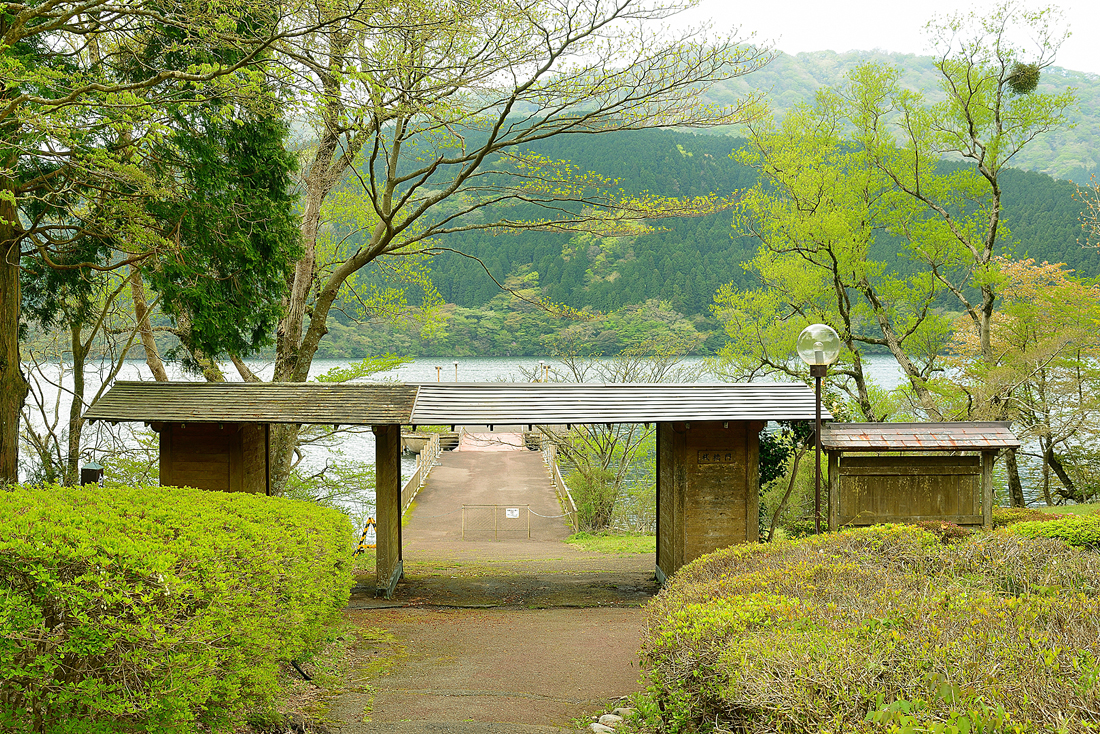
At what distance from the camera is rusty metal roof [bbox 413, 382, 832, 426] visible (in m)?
10.1

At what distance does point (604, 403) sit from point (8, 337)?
8350 mm

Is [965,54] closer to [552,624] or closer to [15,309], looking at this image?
[552,624]

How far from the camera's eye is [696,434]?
10.6 m

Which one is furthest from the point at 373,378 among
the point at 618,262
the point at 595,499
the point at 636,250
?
the point at 636,250

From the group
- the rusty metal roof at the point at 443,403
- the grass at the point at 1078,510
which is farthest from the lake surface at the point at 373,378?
the grass at the point at 1078,510

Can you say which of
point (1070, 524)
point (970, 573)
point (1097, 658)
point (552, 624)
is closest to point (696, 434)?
point (552, 624)

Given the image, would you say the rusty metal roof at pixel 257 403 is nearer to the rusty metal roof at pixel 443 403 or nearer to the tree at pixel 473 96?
the rusty metal roof at pixel 443 403

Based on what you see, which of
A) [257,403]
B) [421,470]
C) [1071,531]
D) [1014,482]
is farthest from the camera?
[421,470]

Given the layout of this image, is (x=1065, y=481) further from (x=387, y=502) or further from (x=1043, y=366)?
(x=387, y=502)

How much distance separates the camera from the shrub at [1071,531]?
679 centimetres

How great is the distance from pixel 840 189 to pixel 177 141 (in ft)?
57.9

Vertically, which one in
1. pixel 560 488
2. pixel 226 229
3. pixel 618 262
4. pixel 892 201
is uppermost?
pixel 618 262

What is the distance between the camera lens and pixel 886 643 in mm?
3230

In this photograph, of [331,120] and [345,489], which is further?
Result: [345,489]
